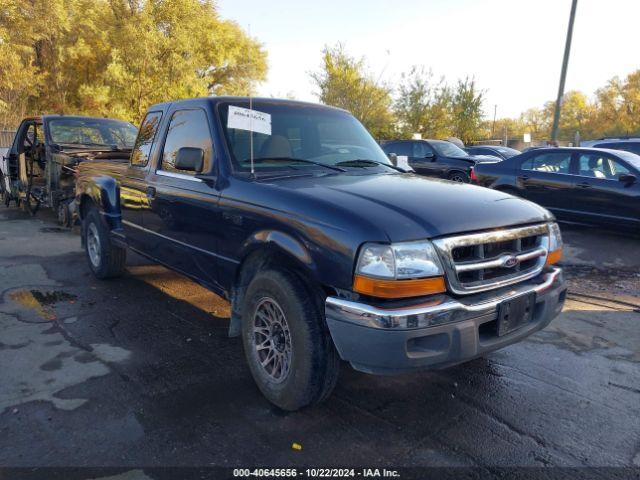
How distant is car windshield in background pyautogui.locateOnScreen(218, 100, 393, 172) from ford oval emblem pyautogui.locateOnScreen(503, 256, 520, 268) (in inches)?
56.2

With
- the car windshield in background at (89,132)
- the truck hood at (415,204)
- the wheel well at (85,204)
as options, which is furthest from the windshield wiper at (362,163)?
the car windshield in background at (89,132)

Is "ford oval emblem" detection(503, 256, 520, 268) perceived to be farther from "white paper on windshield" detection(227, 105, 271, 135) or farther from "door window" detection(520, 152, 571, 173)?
"door window" detection(520, 152, 571, 173)

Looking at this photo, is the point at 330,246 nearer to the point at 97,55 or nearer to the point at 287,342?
the point at 287,342

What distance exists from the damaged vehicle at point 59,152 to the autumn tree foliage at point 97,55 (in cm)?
1161

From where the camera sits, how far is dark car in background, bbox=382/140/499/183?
13.1 metres

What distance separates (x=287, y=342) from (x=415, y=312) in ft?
2.88

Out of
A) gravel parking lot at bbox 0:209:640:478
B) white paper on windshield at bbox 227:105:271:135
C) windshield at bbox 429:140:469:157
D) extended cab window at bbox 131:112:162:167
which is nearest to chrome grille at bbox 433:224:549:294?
gravel parking lot at bbox 0:209:640:478

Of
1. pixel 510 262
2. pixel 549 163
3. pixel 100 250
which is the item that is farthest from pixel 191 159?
pixel 549 163

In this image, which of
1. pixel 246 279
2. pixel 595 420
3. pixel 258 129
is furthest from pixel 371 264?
pixel 595 420

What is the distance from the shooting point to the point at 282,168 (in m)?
3.51

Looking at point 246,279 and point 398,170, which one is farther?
point 398,170

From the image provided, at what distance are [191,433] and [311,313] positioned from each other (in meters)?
0.98

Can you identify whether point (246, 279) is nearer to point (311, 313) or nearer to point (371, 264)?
point (311, 313)

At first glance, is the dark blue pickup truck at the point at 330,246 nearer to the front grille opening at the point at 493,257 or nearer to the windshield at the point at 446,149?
the front grille opening at the point at 493,257
